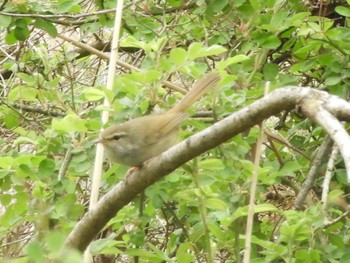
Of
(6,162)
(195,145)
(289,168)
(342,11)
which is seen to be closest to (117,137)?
(6,162)

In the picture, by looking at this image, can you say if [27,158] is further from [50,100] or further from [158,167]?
[158,167]

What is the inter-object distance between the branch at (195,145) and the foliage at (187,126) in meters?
0.09

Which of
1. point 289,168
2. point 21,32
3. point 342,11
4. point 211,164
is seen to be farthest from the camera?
point 21,32

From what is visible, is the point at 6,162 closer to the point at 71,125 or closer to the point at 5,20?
the point at 71,125

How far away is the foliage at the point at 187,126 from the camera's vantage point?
245cm

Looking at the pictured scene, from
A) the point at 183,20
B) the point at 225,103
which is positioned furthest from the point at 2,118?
the point at 225,103

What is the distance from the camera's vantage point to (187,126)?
2.85 metres

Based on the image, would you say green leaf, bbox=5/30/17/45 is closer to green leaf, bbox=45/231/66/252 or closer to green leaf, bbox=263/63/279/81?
green leaf, bbox=263/63/279/81

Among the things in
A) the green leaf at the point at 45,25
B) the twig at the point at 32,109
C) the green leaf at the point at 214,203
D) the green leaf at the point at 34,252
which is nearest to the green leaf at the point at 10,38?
the green leaf at the point at 45,25

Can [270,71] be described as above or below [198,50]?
above

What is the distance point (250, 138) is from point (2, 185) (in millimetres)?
841

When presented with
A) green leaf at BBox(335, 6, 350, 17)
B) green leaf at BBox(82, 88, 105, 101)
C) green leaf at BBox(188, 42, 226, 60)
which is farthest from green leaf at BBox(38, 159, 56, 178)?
green leaf at BBox(335, 6, 350, 17)

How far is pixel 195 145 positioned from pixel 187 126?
1.09 meters

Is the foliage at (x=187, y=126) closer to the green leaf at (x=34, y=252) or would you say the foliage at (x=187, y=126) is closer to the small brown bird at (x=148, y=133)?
the small brown bird at (x=148, y=133)
